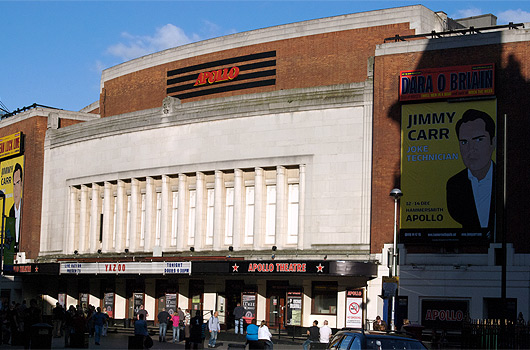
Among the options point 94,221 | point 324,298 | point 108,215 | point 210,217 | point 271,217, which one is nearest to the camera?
point 324,298

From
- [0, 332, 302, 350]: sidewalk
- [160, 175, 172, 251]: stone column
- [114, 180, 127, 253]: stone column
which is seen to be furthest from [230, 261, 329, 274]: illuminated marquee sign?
[114, 180, 127, 253]: stone column

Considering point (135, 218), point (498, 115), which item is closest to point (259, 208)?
point (135, 218)

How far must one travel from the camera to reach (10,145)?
64.9 meters

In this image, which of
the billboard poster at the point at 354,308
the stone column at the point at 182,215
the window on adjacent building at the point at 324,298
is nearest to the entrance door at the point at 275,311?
the window on adjacent building at the point at 324,298

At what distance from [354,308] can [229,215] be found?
10.2 metres

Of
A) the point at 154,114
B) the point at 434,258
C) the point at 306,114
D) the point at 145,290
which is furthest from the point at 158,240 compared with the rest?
the point at 434,258

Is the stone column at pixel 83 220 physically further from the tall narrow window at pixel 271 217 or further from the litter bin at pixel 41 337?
the litter bin at pixel 41 337

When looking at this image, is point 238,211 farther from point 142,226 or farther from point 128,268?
point 142,226

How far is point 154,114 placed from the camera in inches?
2096

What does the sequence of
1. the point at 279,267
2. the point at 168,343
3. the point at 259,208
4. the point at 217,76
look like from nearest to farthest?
the point at 168,343
the point at 279,267
the point at 259,208
the point at 217,76

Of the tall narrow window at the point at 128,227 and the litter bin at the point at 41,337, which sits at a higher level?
the tall narrow window at the point at 128,227

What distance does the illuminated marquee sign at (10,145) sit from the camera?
63416 mm

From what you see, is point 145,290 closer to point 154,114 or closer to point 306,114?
point 154,114

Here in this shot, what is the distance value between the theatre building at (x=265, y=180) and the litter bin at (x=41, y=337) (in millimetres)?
16105
